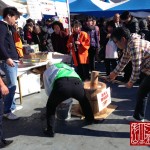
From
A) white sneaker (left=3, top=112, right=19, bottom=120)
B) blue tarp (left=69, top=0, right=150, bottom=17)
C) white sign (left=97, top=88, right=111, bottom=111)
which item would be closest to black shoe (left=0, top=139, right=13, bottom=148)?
white sneaker (left=3, top=112, right=19, bottom=120)

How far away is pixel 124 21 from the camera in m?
6.99

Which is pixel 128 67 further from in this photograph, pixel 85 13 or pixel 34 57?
pixel 85 13

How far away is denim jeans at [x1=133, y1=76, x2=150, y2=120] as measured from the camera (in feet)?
12.5

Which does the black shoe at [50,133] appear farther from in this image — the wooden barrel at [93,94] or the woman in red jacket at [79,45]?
the woman in red jacket at [79,45]

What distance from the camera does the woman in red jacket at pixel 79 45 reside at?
6598mm

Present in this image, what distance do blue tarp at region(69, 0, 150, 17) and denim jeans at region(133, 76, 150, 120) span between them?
782 cm

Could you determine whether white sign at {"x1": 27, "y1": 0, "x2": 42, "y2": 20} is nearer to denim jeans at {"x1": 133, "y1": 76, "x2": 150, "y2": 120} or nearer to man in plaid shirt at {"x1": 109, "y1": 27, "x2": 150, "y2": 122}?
man in plaid shirt at {"x1": 109, "y1": 27, "x2": 150, "y2": 122}

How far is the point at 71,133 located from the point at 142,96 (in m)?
1.14

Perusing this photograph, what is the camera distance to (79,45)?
6656mm

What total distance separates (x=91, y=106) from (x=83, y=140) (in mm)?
818

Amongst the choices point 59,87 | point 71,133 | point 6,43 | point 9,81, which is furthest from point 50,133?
point 6,43

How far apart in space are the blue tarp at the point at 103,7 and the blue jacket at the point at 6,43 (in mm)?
7817

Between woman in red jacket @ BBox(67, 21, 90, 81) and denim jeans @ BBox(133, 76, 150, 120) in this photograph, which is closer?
denim jeans @ BBox(133, 76, 150, 120)

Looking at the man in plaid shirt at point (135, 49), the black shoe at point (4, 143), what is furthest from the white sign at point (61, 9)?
the black shoe at point (4, 143)
